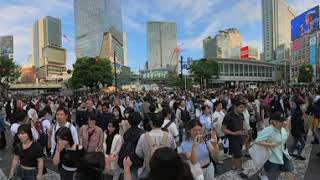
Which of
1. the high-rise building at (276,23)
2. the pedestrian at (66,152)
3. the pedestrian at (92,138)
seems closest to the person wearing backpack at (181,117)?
the pedestrian at (92,138)

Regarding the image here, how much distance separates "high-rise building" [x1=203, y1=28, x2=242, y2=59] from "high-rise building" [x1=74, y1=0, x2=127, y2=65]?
1966 inches

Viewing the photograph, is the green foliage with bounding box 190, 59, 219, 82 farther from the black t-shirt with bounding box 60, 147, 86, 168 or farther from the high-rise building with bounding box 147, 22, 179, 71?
the black t-shirt with bounding box 60, 147, 86, 168

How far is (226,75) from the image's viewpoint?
417 ft

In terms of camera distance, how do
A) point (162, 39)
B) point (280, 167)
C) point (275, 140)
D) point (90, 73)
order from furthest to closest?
1. point (162, 39)
2. point (90, 73)
3. point (280, 167)
4. point (275, 140)

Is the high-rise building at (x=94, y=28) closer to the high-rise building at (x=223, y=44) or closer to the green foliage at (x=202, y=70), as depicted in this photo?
the green foliage at (x=202, y=70)

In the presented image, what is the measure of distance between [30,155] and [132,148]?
1269 millimetres

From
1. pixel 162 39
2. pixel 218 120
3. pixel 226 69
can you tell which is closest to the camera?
pixel 218 120

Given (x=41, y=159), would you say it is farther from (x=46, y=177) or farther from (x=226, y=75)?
(x=226, y=75)

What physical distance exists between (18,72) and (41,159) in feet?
201

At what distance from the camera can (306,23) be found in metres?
75.4

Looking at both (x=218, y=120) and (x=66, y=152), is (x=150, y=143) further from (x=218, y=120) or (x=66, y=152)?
(x=218, y=120)

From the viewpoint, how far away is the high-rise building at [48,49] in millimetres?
147125

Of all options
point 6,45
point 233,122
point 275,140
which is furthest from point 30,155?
point 6,45

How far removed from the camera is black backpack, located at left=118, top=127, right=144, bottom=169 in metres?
4.93
